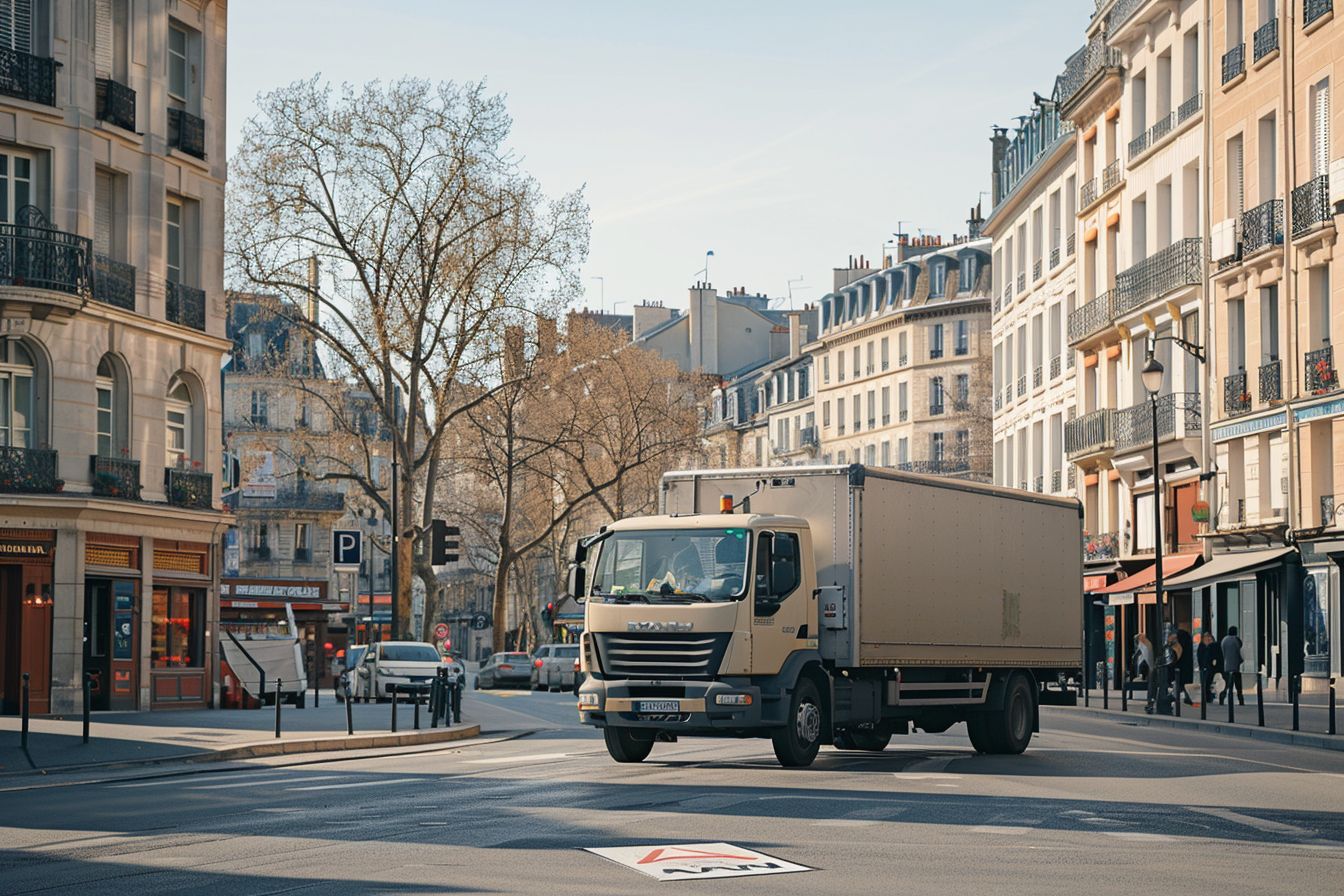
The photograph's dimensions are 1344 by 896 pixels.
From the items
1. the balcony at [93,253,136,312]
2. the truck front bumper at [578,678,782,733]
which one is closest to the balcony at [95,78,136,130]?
the balcony at [93,253,136,312]

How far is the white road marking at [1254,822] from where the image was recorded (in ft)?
42.5

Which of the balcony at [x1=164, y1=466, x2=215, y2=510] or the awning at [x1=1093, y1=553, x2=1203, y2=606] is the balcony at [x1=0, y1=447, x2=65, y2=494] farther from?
the awning at [x1=1093, y1=553, x2=1203, y2=606]

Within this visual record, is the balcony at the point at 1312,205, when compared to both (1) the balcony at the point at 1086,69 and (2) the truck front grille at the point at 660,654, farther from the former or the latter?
(2) the truck front grille at the point at 660,654

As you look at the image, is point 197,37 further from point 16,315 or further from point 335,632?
point 335,632

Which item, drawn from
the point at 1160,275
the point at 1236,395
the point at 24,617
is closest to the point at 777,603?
the point at 24,617

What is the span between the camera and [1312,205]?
123 ft

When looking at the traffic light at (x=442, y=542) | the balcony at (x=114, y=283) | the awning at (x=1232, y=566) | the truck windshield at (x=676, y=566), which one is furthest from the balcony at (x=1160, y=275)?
the truck windshield at (x=676, y=566)

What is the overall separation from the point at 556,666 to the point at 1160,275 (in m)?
22.1

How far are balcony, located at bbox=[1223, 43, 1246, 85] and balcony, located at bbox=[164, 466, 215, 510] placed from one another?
25.6m

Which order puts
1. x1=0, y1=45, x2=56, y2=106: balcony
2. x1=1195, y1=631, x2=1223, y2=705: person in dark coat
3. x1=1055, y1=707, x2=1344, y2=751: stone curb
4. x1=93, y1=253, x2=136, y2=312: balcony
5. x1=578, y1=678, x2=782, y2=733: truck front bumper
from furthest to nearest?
x1=1195, y1=631, x2=1223, y2=705: person in dark coat → x1=93, y1=253, x2=136, y2=312: balcony → x1=0, y1=45, x2=56, y2=106: balcony → x1=1055, y1=707, x2=1344, y2=751: stone curb → x1=578, y1=678, x2=782, y2=733: truck front bumper

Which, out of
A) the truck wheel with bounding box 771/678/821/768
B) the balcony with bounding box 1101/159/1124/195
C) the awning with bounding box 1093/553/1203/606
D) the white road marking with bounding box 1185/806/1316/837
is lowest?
the white road marking with bounding box 1185/806/1316/837

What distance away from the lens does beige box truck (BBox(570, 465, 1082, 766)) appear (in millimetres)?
18094

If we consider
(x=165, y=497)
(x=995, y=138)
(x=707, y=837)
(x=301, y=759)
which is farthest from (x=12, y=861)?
(x=995, y=138)

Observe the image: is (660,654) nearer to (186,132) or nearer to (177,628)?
(177,628)
